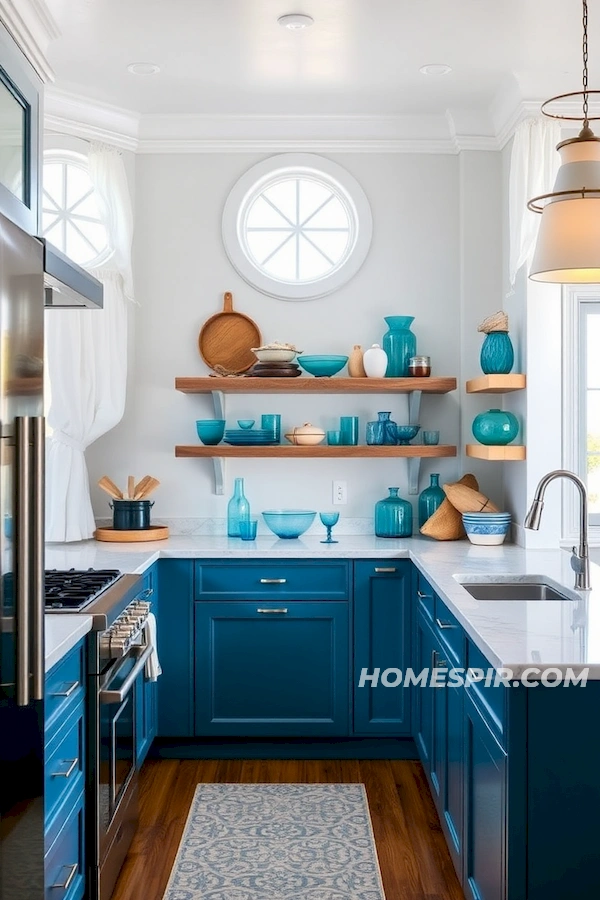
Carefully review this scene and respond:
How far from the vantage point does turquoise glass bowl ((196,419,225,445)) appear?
4.18 metres

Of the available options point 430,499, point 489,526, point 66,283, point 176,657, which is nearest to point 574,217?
point 66,283

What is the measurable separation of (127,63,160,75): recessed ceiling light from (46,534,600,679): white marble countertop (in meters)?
1.94

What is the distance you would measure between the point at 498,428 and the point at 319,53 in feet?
5.43

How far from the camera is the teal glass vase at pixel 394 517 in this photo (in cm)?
420

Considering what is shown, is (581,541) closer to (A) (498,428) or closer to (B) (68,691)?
(A) (498,428)

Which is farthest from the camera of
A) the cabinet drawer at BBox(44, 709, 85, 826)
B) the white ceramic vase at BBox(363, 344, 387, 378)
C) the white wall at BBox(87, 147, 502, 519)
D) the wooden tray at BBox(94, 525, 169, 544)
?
the white wall at BBox(87, 147, 502, 519)

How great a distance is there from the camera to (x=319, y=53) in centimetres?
357

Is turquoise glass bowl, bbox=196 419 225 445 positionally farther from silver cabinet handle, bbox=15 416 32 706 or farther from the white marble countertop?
silver cabinet handle, bbox=15 416 32 706

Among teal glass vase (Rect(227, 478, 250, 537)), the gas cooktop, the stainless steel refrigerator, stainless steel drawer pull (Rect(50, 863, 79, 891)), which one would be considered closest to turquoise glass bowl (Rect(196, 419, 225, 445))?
teal glass vase (Rect(227, 478, 250, 537))

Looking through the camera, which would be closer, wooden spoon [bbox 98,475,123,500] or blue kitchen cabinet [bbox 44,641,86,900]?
blue kitchen cabinet [bbox 44,641,86,900]

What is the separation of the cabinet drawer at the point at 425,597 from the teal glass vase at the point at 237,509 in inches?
35.6

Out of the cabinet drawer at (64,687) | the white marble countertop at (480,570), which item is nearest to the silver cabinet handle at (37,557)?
the cabinet drawer at (64,687)

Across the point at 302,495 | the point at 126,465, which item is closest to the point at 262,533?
the point at 302,495

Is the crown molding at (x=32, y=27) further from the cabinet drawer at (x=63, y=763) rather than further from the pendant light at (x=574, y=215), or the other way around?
the cabinet drawer at (x=63, y=763)
